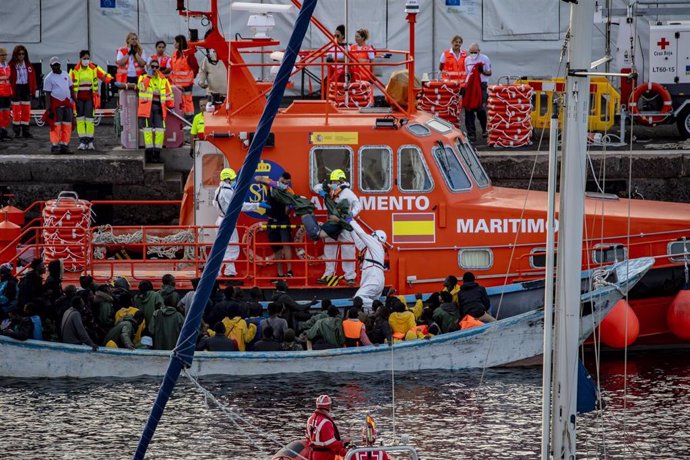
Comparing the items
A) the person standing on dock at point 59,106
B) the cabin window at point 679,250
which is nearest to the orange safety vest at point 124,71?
the person standing on dock at point 59,106

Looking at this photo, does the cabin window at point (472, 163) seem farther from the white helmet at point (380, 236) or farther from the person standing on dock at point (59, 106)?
the person standing on dock at point (59, 106)

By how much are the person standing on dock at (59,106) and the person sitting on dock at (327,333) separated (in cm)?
879

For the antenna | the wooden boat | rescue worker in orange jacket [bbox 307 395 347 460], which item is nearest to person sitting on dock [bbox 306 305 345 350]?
the wooden boat

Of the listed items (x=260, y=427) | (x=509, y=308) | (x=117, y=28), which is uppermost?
(x=117, y=28)

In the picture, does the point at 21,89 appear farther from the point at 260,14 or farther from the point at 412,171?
the point at 412,171

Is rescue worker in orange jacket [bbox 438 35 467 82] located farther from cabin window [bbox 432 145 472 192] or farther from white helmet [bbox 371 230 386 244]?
white helmet [bbox 371 230 386 244]

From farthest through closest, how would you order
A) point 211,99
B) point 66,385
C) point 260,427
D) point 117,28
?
point 117,28 < point 211,99 < point 66,385 < point 260,427

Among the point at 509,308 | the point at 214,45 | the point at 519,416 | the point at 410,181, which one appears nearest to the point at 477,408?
the point at 519,416

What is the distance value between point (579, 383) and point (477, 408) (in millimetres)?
4033

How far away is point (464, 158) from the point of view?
750 inches

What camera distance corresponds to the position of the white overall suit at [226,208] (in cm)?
1828

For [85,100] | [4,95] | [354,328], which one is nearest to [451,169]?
[354,328]

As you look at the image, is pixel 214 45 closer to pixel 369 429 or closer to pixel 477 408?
pixel 477 408

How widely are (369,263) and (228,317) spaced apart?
1826mm
